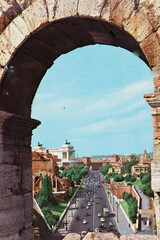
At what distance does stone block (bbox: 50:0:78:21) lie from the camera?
3371 mm

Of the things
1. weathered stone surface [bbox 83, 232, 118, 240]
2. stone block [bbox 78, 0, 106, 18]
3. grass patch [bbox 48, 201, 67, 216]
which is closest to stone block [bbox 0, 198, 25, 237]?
weathered stone surface [bbox 83, 232, 118, 240]

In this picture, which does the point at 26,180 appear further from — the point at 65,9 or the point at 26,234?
the point at 65,9

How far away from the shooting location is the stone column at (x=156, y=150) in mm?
2715

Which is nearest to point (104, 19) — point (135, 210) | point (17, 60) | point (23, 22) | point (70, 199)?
point (23, 22)

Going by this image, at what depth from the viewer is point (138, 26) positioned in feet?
9.75

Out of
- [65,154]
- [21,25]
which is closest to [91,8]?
[21,25]

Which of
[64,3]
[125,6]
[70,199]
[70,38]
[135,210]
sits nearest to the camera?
[125,6]

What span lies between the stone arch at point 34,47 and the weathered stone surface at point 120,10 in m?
0.01

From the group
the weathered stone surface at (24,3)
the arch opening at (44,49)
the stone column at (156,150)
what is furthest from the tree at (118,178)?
the stone column at (156,150)

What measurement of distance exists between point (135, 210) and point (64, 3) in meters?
36.5

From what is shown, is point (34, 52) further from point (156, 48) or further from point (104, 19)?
point (156, 48)

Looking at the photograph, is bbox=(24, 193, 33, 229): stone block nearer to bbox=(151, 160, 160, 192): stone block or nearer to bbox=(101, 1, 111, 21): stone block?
bbox=(151, 160, 160, 192): stone block

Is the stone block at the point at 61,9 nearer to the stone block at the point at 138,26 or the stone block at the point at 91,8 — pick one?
the stone block at the point at 91,8

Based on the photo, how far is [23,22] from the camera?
3.77 m
